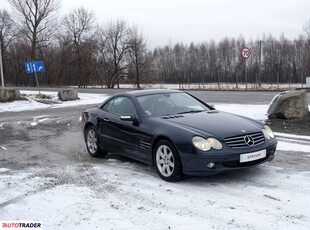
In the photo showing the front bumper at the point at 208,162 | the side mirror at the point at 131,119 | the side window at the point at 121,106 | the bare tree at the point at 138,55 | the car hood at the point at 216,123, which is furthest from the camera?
the bare tree at the point at 138,55

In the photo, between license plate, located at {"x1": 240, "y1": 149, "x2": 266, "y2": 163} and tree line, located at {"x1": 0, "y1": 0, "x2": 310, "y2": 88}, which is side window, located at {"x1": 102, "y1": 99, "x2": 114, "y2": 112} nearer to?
license plate, located at {"x1": 240, "y1": 149, "x2": 266, "y2": 163}

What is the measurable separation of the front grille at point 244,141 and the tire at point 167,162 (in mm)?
781

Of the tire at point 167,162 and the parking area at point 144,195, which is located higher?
the tire at point 167,162

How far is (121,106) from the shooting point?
7.14m

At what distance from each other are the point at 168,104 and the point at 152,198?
221 centimetres

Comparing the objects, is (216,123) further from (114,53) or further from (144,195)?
(114,53)

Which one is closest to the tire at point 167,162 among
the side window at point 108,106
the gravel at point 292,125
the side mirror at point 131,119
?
the side mirror at point 131,119

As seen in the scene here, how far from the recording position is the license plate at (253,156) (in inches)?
211

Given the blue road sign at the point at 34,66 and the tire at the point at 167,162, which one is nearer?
the tire at the point at 167,162

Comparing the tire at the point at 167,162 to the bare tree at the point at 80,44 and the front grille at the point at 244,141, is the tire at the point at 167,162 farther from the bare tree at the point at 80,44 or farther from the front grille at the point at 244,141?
the bare tree at the point at 80,44

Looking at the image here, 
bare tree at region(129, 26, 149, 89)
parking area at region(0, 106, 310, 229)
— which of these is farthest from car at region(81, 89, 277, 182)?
bare tree at region(129, 26, 149, 89)

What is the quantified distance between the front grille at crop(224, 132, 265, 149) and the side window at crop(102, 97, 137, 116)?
1882 mm

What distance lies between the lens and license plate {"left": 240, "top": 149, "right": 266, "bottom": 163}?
211 inches

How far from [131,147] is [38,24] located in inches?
2107
